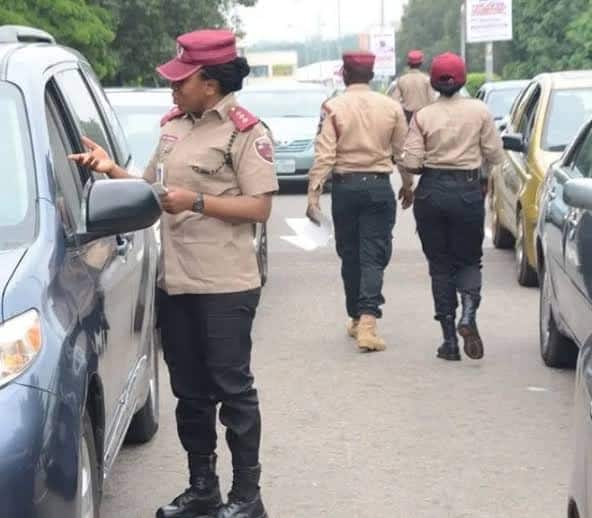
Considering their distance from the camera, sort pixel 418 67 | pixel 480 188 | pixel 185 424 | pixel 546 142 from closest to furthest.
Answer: pixel 185 424, pixel 480 188, pixel 546 142, pixel 418 67

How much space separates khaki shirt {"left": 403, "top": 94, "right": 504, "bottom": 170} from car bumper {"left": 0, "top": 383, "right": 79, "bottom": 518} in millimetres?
5131

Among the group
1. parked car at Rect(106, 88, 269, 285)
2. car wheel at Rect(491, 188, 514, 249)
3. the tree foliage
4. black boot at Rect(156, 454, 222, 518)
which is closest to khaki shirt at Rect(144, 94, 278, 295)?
black boot at Rect(156, 454, 222, 518)

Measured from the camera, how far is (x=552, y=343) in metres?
8.74

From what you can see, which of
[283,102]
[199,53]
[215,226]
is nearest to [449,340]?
[215,226]

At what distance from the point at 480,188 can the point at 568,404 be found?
1.63 metres

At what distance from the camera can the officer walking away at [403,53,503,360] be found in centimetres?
888

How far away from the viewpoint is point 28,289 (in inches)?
166

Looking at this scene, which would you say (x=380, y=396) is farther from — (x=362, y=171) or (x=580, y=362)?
(x=580, y=362)

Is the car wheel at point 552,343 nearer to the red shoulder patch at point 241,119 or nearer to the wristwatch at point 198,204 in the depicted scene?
the red shoulder patch at point 241,119

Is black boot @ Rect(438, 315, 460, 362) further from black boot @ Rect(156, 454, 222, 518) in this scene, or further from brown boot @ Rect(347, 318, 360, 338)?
black boot @ Rect(156, 454, 222, 518)

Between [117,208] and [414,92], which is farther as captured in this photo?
[414,92]

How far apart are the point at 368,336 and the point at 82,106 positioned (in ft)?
12.1

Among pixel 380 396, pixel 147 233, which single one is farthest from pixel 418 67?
pixel 147 233

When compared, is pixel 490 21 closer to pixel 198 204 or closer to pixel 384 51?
pixel 384 51
